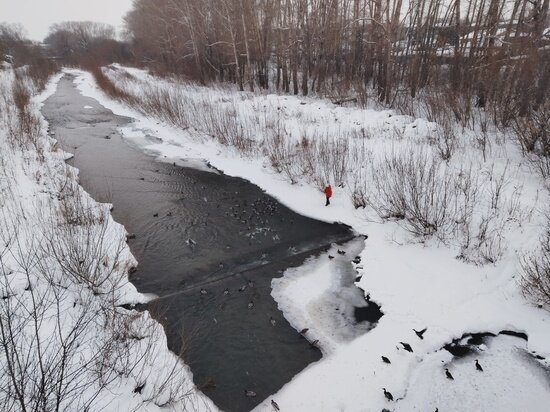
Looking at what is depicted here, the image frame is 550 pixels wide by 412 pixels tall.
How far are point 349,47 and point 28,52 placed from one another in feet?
135

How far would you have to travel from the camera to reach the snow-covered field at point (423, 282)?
336 cm

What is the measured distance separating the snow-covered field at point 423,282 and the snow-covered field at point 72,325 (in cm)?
132

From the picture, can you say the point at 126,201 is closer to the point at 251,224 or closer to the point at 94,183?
the point at 94,183

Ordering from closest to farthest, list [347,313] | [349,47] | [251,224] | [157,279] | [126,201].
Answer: [347,313] < [157,279] < [251,224] < [126,201] < [349,47]

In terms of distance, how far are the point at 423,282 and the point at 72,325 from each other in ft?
14.9

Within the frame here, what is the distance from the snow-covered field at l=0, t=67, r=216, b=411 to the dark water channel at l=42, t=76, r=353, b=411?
0.36m

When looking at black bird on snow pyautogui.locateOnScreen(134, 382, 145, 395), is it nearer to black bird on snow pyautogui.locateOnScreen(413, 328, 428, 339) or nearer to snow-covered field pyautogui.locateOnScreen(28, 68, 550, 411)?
snow-covered field pyautogui.locateOnScreen(28, 68, 550, 411)

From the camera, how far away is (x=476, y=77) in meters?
11.5

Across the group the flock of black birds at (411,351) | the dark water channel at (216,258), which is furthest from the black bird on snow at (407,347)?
→ the dark water channel at (216,258)

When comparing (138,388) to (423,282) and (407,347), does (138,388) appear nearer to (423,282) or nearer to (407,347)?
(407,347)

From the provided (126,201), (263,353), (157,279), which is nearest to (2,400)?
(263,353)

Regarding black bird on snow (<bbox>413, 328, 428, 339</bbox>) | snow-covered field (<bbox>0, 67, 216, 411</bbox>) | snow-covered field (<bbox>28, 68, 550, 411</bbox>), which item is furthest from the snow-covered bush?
snow-covered field (<bbox>0, 67, 216, 411</bbox>)

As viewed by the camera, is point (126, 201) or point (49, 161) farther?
point (49, 161)

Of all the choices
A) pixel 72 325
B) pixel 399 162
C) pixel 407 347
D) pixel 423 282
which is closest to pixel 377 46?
pixel 399 162
